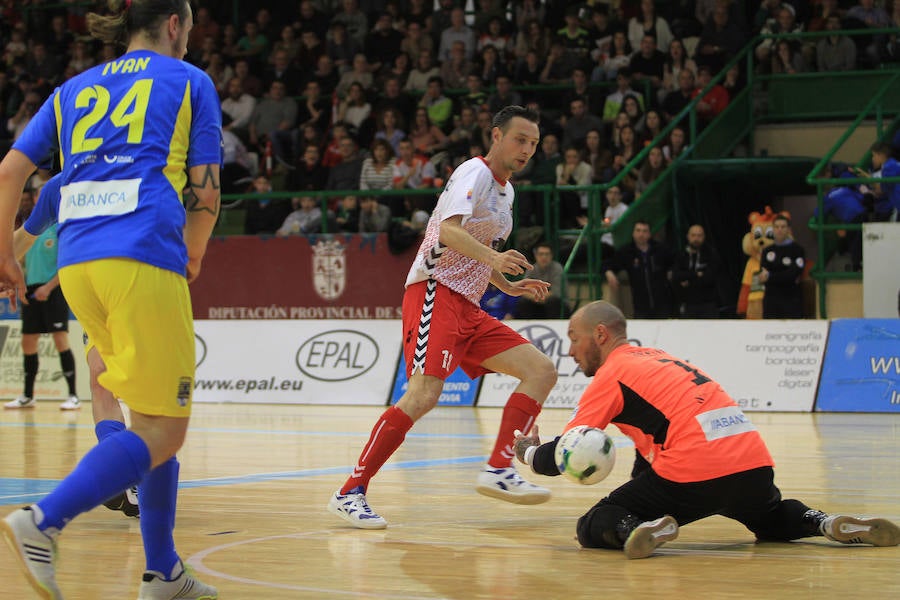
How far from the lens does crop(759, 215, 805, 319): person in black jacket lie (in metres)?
16.0

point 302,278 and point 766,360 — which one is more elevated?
point 302,278

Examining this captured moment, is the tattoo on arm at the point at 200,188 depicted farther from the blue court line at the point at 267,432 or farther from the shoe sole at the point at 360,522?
the blue court line at the point at 267,432

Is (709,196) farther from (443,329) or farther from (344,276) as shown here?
(443,329)

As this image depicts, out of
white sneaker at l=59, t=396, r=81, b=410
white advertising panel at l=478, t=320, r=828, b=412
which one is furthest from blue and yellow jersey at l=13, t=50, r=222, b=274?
white sneaker at l=59, t=396, r=81, b=410

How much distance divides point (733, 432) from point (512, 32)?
56.7 feet

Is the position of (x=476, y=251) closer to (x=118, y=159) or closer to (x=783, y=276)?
(x=118, y=159)

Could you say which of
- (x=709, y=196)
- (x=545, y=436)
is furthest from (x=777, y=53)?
(x=545, y=436)

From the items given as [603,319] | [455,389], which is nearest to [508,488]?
[603,319]

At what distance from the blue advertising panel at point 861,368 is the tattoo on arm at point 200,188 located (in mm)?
10779

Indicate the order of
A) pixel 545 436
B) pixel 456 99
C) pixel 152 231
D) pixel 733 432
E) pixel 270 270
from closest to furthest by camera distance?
1. pixel 152 231
2. pixel 733 432
3. pixel 545 436
4. pixel 270 270
5. pixel 456 99

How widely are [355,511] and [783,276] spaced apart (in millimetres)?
10705

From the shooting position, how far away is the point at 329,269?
1878 cm

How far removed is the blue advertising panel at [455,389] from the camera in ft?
51.0

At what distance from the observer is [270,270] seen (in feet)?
63.3
